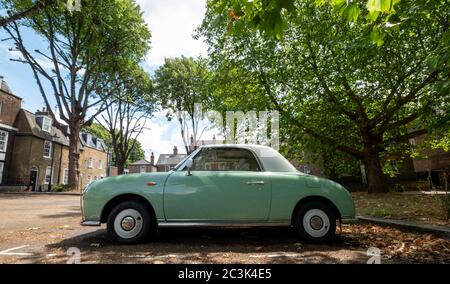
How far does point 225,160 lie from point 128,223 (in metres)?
1.94

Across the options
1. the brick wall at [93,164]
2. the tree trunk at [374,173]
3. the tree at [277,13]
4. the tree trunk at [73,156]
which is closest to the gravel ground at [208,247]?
the tree at [277,13]

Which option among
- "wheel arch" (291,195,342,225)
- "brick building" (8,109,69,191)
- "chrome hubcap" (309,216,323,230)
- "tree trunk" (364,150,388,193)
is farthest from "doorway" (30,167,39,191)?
"chrome hubcap" (309,216,323,230)

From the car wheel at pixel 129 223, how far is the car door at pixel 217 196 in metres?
0.37

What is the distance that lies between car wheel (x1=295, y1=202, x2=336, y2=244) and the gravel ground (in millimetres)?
176

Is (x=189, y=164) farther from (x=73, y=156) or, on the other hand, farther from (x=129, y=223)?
(x=73, y=156)

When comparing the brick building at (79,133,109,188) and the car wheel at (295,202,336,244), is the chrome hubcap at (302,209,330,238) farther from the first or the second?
the brick building at (79,133,109,188)

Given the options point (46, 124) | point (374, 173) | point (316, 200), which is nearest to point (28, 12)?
point (316, 200)

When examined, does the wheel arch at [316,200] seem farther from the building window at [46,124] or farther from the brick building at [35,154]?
the building window at [46,124]

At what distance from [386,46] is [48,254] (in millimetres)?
13832

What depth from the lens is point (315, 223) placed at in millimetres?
4961

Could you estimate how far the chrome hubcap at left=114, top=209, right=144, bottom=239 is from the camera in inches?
190

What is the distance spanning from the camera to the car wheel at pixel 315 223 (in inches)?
193

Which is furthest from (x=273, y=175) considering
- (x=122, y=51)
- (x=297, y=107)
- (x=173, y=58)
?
(x=173, y=58)
